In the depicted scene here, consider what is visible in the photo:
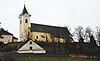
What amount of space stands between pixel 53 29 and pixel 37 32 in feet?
27.0

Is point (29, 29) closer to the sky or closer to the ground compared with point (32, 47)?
closer to the sky

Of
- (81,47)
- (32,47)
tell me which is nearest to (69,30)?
(81,47)

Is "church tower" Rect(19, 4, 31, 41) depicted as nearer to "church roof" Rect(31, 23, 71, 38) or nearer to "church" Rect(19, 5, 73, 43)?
"church" Rect(19, 5, 73, 43)

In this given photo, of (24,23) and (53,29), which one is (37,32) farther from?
(53,29)

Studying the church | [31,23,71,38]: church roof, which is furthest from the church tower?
[31,23,71,38]: church roof

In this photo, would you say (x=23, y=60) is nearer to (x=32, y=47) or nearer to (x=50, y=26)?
(x=32, y=47)

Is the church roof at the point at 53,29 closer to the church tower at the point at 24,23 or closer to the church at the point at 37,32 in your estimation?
the church at the point at 37,32

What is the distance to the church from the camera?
95.6 metres

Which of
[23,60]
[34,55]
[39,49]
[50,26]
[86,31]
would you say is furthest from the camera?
[50,26]

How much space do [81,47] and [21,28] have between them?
98.3 ft

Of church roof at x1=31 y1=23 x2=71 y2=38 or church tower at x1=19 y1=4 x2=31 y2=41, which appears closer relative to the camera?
church tower at x1=19 y1=4 x2=31 y2=41

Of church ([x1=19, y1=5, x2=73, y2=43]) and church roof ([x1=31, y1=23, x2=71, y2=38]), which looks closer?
church ([x1=19, y1=5, x2=73, y2=43])

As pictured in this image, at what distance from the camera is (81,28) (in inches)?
3789

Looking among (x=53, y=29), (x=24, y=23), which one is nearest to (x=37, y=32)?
(x=24, y=23)
